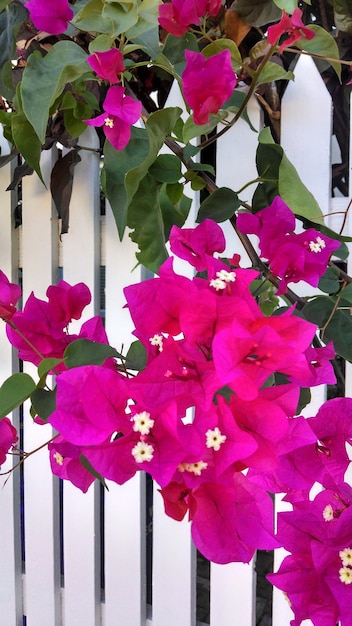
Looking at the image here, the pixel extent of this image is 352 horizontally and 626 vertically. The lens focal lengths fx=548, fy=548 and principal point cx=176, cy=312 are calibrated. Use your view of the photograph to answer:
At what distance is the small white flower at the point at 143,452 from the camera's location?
33cm

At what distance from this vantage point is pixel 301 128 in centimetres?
84

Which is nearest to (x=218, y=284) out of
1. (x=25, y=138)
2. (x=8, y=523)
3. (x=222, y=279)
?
(x=222, y=279)

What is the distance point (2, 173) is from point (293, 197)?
2.39 feet

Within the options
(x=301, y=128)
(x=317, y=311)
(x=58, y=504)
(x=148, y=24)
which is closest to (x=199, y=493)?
(x=317, y=311)

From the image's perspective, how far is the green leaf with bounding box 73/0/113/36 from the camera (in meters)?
0.51

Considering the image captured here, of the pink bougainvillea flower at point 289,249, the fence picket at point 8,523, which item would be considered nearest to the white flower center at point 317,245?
the pink bougainvillea flower at point 289,249

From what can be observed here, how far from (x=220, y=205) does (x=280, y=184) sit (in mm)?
68

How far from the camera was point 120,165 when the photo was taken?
554 mm

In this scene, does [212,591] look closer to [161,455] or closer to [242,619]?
[242,619]

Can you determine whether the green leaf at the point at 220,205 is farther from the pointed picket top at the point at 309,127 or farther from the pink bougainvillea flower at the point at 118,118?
the pointed picket top at the point at 309,127

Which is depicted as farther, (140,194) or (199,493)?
(140,194)

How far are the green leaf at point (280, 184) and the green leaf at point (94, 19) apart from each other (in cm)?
21

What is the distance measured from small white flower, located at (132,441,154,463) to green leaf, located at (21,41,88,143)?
0.92 feet

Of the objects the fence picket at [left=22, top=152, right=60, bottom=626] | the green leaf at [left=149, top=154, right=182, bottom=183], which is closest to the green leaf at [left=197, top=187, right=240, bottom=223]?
the green leaf at [left=149, top=154, right=182, bottom=183]
